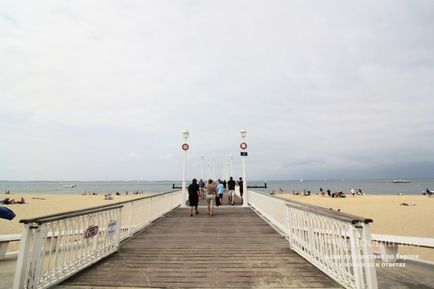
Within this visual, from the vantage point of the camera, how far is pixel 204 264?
16.4 ft

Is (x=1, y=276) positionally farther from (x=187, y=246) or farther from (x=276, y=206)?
(x=276, y=206)

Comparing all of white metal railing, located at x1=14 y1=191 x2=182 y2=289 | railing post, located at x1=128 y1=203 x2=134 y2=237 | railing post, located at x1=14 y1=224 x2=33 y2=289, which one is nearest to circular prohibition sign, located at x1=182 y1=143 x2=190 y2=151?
white metal railing, located at x1=14 y1=191 x2=182 y2=289

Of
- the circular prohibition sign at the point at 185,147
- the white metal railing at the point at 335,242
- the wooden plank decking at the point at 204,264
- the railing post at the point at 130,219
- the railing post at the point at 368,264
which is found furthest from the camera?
the circular prohibition sign at the point at 185,147

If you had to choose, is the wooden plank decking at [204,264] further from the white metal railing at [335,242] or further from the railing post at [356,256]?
the railing post at [356,256]

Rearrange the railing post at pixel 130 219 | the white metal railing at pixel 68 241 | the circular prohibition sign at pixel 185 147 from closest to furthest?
1. the white metal railing at pixel 68 241
2. the railing post at pixel 130 219
3. the circular prohibition sign at pixel 185 147

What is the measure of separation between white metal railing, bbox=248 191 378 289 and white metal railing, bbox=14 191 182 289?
165 inches

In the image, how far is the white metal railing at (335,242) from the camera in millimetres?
3459

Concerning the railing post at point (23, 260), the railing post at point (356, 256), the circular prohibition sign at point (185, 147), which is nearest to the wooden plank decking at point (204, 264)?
the railing post at point (356, 256)

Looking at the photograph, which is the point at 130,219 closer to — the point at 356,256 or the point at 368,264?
the point at 356,256

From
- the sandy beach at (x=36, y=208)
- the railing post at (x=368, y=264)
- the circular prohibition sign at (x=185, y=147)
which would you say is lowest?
the sandy beach at (x=36, y=208)

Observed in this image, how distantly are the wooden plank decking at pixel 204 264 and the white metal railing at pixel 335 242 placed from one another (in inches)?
8.0

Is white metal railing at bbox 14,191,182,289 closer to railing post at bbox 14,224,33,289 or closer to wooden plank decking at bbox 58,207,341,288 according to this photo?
railing post at bbox 14,224,33,289

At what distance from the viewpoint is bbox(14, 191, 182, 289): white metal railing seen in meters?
3.63

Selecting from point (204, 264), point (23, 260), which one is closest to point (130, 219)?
point (204, 264)
